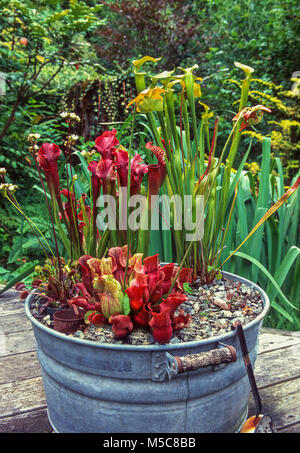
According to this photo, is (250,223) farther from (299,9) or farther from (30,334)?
(299,9)

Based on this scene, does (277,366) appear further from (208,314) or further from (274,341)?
(208,314)

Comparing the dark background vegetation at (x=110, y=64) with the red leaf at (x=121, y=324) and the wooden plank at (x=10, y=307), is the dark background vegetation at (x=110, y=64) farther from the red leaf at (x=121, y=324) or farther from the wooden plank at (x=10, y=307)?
the red leaf at (x=121, y=324)

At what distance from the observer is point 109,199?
0.92 meters

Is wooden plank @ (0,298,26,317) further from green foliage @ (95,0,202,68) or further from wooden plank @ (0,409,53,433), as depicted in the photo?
green foliage @ (95,0,202,68)

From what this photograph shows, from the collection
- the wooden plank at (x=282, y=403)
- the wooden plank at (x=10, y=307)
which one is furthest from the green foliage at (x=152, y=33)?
the wooden plank at (x=282, y=403)

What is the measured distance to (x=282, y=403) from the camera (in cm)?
100

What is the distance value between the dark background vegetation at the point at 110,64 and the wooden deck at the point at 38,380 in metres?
0.64

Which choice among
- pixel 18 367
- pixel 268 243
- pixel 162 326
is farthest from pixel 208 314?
pixel 268 243

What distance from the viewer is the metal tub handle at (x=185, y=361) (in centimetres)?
65

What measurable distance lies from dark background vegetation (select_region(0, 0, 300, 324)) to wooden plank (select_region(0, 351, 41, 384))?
72cm

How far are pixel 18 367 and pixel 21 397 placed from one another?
178 millimetres

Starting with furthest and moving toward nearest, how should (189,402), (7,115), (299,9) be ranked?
(299,9) < (7,115) < (189,402)

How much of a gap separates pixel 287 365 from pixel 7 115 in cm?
279
